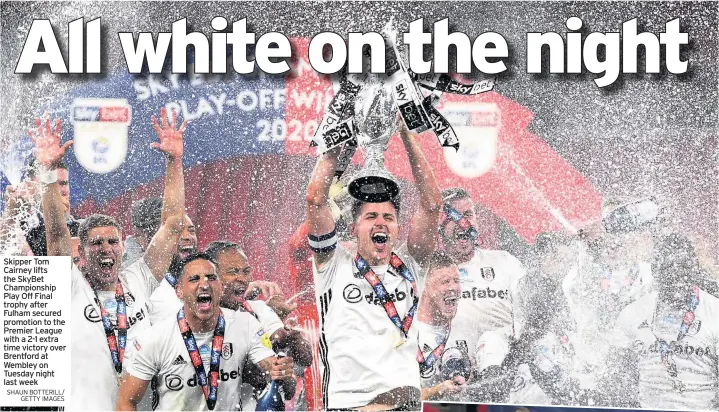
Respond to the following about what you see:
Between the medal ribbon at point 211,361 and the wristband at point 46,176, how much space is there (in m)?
0.76

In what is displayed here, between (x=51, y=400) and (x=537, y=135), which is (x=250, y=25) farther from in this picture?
(x=51, y=400)

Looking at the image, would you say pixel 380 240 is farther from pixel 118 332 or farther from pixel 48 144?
pixel 48 144

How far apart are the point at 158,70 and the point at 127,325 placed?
1012mm

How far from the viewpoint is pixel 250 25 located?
110 inches

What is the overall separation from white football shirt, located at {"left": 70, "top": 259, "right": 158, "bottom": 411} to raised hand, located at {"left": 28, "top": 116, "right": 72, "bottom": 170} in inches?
16.9

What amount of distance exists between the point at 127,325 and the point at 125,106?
34.0 inches

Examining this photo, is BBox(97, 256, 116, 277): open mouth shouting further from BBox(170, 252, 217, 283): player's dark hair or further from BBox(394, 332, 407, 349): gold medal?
BBox(394, 332, 407, 349): gold medal

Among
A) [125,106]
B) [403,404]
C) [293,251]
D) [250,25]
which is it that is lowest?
[403,404]

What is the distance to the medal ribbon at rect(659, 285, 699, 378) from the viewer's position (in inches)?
108

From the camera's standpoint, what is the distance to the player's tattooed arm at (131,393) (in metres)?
2.78

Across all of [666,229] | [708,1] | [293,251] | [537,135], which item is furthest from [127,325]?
[708,1]

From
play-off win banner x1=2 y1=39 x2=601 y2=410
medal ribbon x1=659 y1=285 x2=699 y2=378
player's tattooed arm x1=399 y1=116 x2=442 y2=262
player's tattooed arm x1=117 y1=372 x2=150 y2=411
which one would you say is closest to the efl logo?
play-off win banner x1=2 y1=39 x2=601 y2=410

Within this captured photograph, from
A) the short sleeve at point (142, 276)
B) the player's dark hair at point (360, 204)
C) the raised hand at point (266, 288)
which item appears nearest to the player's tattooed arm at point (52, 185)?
the short sleeve at point (142, 276)

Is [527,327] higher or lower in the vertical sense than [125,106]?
lower
